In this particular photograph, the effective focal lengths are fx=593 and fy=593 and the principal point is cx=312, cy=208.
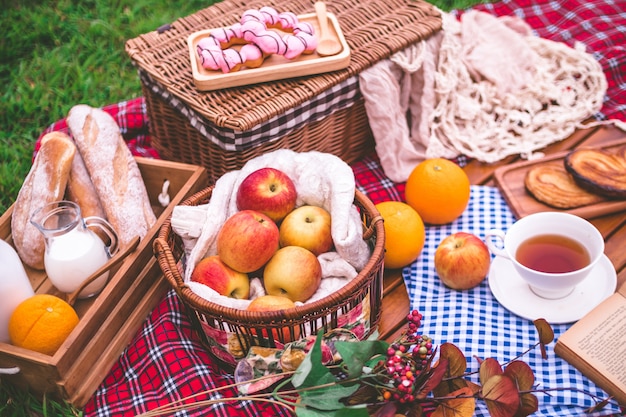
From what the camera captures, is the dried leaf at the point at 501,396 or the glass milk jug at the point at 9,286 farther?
the glass milk jug at the point at 9,286

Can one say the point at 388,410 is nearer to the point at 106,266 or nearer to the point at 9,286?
the point at 106,266

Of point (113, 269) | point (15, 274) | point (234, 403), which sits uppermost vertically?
point (15, 274)

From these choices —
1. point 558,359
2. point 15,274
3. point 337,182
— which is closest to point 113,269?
point 15,274

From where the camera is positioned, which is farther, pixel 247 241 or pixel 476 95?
pixel 476 95

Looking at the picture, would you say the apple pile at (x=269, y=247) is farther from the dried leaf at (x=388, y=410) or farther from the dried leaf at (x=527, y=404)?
the dried leaf at (x=527, y=404)

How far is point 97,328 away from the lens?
1.12m

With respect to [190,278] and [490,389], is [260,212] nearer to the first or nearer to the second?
[190,278]

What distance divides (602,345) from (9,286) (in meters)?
1.06

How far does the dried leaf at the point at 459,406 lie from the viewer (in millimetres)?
927

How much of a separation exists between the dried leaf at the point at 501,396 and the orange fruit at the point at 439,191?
0.50 meters

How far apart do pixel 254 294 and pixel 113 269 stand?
1.15ft

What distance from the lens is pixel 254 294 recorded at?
1091 millimetres

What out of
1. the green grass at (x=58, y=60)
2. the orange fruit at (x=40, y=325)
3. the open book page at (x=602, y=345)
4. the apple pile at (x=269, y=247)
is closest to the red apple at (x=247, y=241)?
the apple pile at (x=269, y=247)

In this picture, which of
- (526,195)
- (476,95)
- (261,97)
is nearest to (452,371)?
(526,195)
